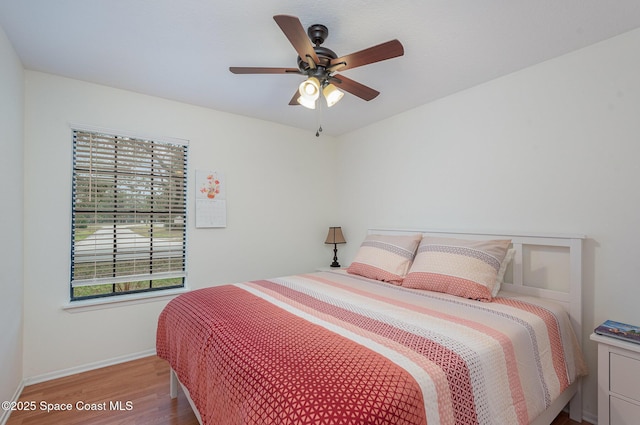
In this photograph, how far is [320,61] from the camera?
5.75 feet

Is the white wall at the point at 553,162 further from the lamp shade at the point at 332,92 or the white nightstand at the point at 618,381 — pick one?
the lamp shade at the point at 332,92

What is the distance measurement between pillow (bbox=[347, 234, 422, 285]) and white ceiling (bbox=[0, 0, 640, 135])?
136cm

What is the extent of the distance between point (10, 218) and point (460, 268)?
3040mm

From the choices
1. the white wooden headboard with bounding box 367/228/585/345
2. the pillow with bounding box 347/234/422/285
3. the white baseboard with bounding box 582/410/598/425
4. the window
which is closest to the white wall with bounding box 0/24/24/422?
the window

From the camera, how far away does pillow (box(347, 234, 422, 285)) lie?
8.12 feet

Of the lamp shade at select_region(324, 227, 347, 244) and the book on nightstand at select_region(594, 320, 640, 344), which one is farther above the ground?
the lamp shade at select_region(324, 227, 347, 244)

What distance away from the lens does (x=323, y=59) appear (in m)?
1.76

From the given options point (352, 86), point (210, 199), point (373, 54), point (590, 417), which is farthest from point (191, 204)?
point (590, 417)

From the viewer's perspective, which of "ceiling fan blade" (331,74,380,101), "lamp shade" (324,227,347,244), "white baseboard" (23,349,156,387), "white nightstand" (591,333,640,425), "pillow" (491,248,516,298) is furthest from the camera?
"lamp shade" (324,227,347,244)

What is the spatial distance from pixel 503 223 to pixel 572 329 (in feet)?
2.73

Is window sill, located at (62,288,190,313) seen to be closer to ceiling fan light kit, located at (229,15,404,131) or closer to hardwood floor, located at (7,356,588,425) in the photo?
hardwood floor, located at (7,356,588,425)

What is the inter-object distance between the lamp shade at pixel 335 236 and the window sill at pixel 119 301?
175 cm

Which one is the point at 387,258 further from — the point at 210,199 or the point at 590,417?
the point at 210,199

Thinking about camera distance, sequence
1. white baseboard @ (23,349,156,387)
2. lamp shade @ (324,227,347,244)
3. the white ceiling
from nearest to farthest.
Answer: the white ceiling → white baseboard @ (23,349,156,387) → lamp shade @ (324,227,347,244)
